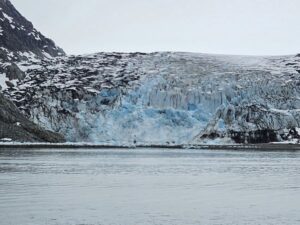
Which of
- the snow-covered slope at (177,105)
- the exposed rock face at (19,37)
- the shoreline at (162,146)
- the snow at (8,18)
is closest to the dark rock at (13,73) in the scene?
the exposed rock face at (19,37)

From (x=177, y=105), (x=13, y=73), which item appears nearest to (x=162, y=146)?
(x=177, y=105)

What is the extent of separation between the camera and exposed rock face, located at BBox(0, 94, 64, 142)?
101 meters

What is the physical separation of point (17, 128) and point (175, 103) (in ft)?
96.5

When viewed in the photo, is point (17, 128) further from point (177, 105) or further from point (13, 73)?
point (13, 73)

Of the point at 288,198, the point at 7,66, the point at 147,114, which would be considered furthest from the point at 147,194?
the point at 7,66

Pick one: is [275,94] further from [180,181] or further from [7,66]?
[180,181]

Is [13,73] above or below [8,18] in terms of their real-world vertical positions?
below

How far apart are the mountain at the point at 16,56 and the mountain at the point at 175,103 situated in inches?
145

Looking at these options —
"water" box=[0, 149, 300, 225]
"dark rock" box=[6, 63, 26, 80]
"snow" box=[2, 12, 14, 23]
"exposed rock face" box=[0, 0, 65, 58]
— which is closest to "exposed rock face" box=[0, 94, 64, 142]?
"dark rock" box=[6, 63, 26, 80]

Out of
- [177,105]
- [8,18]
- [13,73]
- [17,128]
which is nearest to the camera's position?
[17,128]

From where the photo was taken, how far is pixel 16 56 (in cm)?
14850

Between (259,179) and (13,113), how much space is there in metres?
73.9

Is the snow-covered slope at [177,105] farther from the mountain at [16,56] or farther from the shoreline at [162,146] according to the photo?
the mountain at [16,56]

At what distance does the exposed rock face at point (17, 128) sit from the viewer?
101 m
